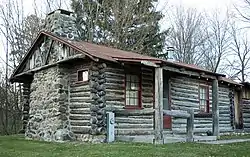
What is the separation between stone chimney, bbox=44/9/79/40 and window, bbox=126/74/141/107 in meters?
4.36

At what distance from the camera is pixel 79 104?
15.9 metres

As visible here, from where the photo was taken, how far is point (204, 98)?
21125mm

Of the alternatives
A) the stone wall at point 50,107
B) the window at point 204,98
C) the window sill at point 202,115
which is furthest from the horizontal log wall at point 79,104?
the window at point 204,98

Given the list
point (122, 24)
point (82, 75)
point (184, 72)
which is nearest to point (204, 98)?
point (184, 72)

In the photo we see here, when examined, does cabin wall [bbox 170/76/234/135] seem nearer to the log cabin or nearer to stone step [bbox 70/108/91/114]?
the log cabin

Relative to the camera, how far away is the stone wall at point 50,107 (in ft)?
53.5

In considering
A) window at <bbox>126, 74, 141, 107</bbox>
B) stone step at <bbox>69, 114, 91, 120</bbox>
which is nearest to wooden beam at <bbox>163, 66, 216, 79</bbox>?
window at <bbox>126, 74, 141, 107</bbox>

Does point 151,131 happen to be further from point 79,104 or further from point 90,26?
point 90,26

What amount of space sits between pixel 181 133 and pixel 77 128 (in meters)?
5.82

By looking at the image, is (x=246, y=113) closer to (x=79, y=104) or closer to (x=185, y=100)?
(x=185, y=100)

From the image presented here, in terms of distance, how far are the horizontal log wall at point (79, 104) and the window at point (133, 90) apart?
6.23ft

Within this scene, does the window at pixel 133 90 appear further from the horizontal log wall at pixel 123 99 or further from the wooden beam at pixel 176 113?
the wooden beam at pixel 176 113

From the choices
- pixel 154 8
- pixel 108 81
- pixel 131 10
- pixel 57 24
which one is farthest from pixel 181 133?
pixel 154 8

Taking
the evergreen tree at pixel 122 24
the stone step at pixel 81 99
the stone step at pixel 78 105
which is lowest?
the stone step at pixel 78 105
